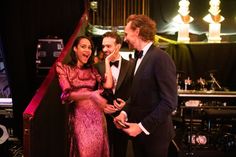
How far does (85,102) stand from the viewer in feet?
11.5

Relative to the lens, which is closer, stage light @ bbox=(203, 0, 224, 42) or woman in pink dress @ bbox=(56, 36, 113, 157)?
woman in pink dress @ bbox=(56, 36, 113, 157)

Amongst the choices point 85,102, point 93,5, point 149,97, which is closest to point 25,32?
point 93,5

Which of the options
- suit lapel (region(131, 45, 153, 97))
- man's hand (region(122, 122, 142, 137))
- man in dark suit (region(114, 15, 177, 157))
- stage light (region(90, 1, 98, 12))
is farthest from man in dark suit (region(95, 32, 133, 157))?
stage light (region(90, 1, 98, 12))

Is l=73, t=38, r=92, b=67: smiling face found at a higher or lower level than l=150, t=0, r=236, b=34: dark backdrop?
lower

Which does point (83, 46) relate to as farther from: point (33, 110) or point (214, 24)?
point (214, 24)

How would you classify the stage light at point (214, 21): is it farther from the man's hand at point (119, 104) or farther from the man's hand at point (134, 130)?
the man's hand at point (134, 130)

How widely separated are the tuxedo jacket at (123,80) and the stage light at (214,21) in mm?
4117

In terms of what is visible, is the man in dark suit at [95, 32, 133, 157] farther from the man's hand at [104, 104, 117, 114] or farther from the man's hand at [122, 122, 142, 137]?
the man's hand at [122, 122, 142, 137]

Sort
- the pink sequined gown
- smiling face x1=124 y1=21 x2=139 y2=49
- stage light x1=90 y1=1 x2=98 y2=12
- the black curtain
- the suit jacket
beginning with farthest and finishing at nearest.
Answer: stage light x1=90 y1=1 x2=98 y2=12 < the black curtain < the pink sequined gown < smiling face x1=124 y1=21 x2=139 y2=49 < the suit jacket

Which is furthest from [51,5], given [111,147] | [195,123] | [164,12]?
[111,147]

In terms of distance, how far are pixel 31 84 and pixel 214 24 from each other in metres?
3.89

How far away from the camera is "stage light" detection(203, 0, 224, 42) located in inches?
294

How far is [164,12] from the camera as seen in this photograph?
8.02 metres

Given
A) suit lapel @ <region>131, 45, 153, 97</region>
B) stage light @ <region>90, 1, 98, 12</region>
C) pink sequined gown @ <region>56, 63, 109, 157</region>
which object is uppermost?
stage light @ <region>90, 1, 98, 12</region>
